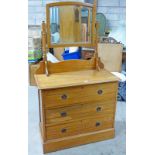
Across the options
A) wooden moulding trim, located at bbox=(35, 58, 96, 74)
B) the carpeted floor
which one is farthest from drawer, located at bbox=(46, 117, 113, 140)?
wooden moulding trim, located at bbox=(35, 58, 96, 74)

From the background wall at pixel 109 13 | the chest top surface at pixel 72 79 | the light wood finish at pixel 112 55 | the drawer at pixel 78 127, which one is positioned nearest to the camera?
the chest top surface at pixel 72 79

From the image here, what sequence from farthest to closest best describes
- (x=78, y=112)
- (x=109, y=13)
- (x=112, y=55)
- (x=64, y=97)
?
(x=109, y=13)
(x=112, y=55)
(x=78, y=112)
(x=64, y=97)

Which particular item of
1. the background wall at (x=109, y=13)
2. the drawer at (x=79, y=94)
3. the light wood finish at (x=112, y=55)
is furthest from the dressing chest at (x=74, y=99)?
the background wall at (x=109, y=13)

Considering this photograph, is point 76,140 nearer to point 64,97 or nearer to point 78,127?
point 78,127

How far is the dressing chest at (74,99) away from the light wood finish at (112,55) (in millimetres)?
1310

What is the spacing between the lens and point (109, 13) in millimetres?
4148

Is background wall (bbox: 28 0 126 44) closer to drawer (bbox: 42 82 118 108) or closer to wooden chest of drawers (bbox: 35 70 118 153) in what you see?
wooden chest of drawers (bbox: 35 70 118 153)

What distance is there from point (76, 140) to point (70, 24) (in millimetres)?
1143

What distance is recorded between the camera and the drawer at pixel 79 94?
173 cm

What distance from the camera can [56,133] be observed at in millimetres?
1873

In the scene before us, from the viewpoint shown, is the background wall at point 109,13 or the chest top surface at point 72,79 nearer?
the chest top surface at point 72,79

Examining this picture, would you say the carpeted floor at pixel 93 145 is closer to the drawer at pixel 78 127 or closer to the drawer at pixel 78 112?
the drawer at pixel 78 127

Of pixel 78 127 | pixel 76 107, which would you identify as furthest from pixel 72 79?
pixel 78 127
